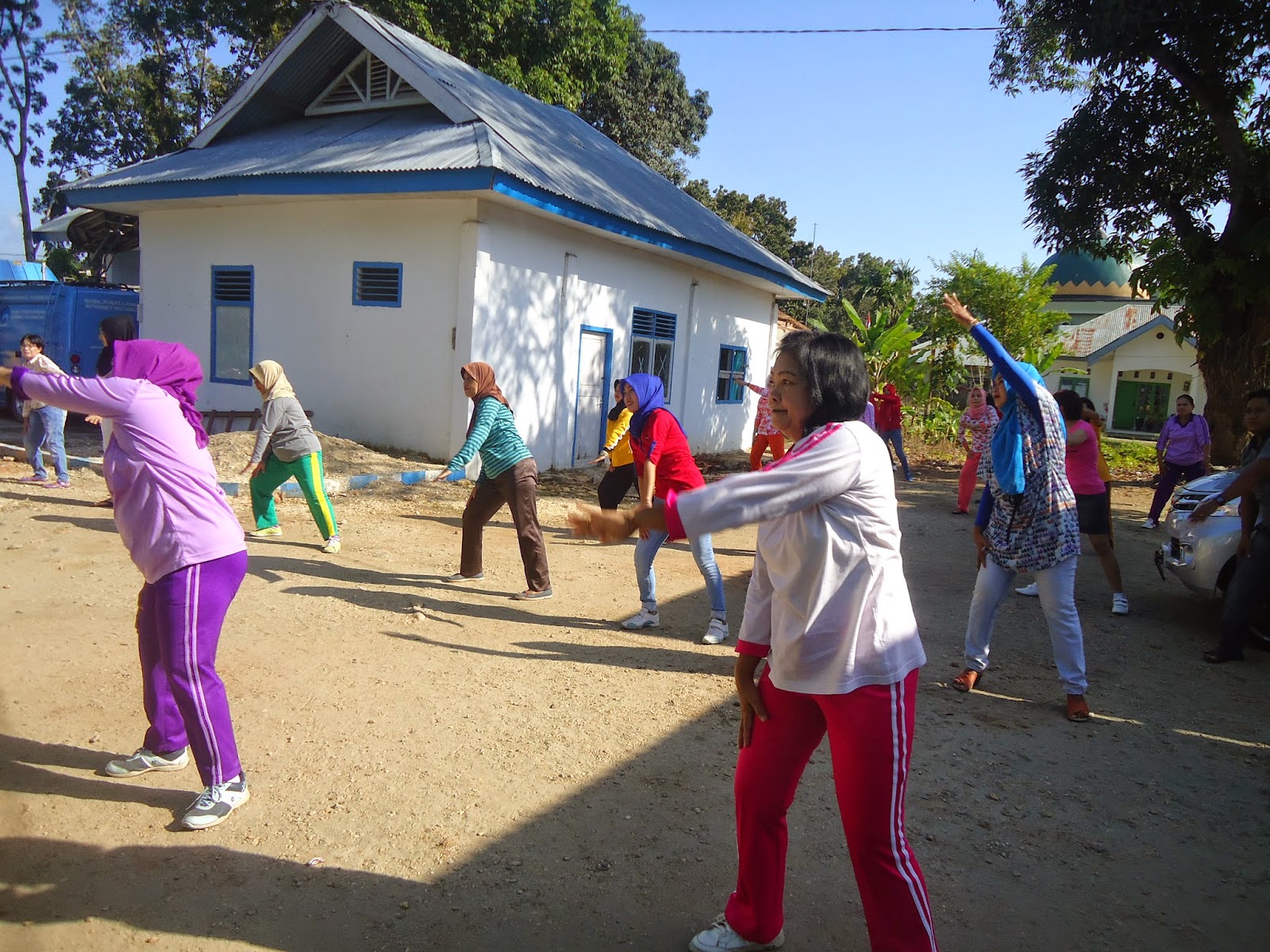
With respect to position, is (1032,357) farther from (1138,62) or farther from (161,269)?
(161,269)

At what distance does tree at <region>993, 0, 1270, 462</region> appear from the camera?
12.7 meters

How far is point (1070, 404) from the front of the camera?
19.2 feet

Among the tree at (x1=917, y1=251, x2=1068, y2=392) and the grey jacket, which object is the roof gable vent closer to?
the grey jacket

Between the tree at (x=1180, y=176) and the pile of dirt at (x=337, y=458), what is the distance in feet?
36.3

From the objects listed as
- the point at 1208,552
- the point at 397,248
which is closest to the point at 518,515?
the point at 1208,552

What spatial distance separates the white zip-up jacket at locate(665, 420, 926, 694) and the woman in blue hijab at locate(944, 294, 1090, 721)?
248 centimetres

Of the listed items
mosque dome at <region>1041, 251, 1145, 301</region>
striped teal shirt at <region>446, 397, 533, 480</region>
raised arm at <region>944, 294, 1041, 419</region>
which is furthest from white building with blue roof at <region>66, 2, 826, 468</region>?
mosque dome at <region>1041, 251, 1145, 301</region>

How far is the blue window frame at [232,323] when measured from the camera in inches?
519

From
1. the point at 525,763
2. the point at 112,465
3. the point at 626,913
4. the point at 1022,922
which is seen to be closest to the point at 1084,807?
the point at 1022,922

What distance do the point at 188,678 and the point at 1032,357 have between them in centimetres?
2407

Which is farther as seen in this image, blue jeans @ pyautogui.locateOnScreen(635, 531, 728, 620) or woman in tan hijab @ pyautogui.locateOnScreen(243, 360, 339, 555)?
woman in tan hijab @ pyautogui.locateOnScreen(243, 360, 339, 555)

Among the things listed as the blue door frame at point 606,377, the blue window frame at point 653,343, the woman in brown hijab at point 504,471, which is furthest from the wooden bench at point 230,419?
the woman in brown hijab at point 504,471

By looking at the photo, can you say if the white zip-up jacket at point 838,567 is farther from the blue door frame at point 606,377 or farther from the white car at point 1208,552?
the blue door frame at point 606,377

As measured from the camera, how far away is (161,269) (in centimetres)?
1392
